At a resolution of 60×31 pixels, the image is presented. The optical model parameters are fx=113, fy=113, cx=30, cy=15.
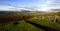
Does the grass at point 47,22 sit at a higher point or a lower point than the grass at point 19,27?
higher

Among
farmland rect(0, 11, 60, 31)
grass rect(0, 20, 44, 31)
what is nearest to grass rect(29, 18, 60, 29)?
farmland rect(0, 11, 60, 31)

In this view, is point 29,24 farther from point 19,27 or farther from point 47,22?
point 47,22

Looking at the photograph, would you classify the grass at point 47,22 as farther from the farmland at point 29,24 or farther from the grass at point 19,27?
the grass at point 19,27

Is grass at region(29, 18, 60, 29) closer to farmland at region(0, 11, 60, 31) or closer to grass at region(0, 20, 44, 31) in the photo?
farmland at region(0, 11, 60, 31)

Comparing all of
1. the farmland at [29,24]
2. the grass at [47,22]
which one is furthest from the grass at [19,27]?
the grass at [47,22]

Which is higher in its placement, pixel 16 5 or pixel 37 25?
pixel 16 5

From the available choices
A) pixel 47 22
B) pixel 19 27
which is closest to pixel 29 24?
pixel 19 27

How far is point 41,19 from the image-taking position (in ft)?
11.1

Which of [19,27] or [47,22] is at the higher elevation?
[47,22]

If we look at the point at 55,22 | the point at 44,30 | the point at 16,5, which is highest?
the point at 16,5

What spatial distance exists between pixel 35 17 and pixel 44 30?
0.48m

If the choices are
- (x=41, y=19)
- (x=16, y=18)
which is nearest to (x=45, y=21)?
(x=41, y=19)

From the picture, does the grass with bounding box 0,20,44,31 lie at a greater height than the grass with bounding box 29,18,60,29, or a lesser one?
lesser

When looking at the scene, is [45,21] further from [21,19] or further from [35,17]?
[21,19]
